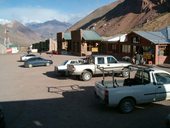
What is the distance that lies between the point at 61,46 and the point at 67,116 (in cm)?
6443

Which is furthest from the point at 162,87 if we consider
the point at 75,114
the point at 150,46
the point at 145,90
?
the point at 150,46

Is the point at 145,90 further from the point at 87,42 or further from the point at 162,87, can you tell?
the point at 87,42

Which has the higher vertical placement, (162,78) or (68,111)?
(162,78)

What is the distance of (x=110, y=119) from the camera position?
45.0 feet

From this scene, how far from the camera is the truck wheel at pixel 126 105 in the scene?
14.4m

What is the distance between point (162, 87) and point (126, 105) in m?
2.10

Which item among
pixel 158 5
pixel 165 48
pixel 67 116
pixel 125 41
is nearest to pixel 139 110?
pixel 67 116

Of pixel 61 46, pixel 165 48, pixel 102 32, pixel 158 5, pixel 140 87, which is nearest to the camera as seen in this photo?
pixel 140 87

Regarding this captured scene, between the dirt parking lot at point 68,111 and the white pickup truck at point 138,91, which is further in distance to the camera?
the white pickup truck at point 138,91

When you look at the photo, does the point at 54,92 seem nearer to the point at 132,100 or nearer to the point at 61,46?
the point at 132,100

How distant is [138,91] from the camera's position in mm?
14594

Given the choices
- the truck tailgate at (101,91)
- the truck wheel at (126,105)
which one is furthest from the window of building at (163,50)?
the truck wheel at (126,105)

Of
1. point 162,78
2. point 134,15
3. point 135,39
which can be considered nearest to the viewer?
point 162,78

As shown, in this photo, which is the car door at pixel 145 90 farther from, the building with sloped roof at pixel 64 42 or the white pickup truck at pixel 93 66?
the building with sloped roof at pixel 64 42
